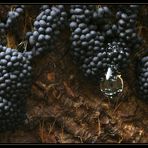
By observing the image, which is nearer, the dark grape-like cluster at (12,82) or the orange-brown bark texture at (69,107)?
the dark grape-like cluster at (12,82)

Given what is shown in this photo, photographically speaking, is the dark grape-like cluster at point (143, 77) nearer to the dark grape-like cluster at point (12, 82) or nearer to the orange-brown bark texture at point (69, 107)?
the orange-brown bark texture at point (69, 107)

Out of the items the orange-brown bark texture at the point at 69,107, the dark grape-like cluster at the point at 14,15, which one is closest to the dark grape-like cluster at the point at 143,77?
the orange-brown bark texture at the point at 69,107

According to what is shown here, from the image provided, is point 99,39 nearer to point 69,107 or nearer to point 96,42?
point 96,42

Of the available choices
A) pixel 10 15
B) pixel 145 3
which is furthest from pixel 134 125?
pixel 10 15

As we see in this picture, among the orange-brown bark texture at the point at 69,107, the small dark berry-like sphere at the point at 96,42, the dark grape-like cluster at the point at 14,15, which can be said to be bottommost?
the orange-brown bark texture at the point at 69,107

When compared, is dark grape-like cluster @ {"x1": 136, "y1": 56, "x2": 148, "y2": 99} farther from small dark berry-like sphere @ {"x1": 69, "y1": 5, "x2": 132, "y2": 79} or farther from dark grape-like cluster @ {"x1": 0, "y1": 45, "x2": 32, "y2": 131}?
dark grape-like cluster @ {"x1": 0, "y1": 45, "x2": 32, "y2": 131}

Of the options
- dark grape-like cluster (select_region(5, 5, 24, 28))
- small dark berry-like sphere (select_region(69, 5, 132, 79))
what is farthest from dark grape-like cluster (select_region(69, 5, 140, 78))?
dark grape-like cluster (select_region(5, 5, 24, 28))

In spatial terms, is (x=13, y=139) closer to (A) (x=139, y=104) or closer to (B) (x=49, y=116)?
(B) (x=49, y=116)
